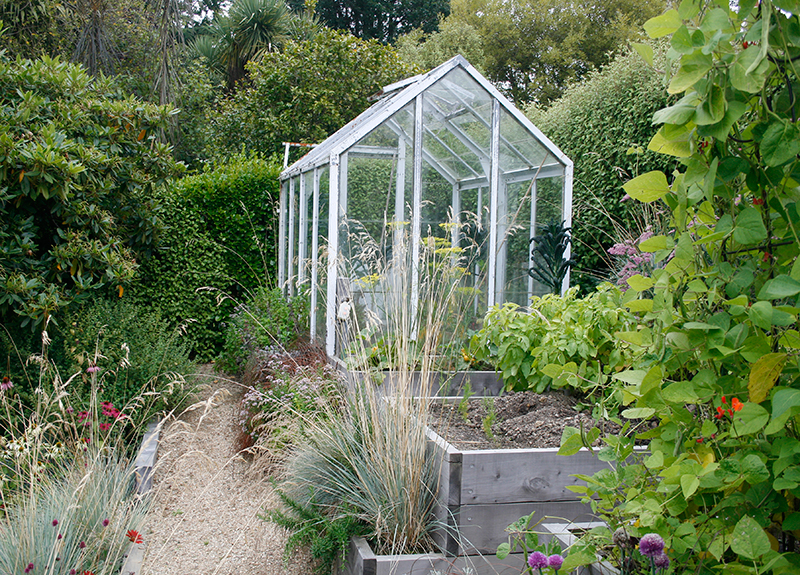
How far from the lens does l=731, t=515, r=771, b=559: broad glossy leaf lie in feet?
2.86

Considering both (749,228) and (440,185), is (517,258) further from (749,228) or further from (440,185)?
(749,228)

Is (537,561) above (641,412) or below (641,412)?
below

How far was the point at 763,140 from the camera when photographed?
0.84 meters

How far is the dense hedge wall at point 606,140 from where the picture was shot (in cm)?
582

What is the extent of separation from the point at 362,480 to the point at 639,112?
501 centimetres

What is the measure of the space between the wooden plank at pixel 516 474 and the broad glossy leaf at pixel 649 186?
138 centimetres

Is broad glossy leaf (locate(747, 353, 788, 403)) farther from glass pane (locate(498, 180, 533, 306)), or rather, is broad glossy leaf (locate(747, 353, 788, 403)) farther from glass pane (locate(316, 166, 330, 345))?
glass pane (locate(498, 180, 533, 306))

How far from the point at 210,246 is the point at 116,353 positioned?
107 inches

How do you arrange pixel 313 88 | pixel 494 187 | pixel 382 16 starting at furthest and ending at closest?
pixel 382 16
pixel 313 88
pixel 494 187

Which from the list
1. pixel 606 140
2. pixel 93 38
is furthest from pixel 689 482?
pixel 93 38

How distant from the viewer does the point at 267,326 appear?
513cm

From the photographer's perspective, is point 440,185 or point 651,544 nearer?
point 651,544

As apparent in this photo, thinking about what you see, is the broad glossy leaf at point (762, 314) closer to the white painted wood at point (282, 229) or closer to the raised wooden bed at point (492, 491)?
the raised wooden bed at point (492, 491)

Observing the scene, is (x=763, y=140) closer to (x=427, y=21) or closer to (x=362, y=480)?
(x=362, y=480)
